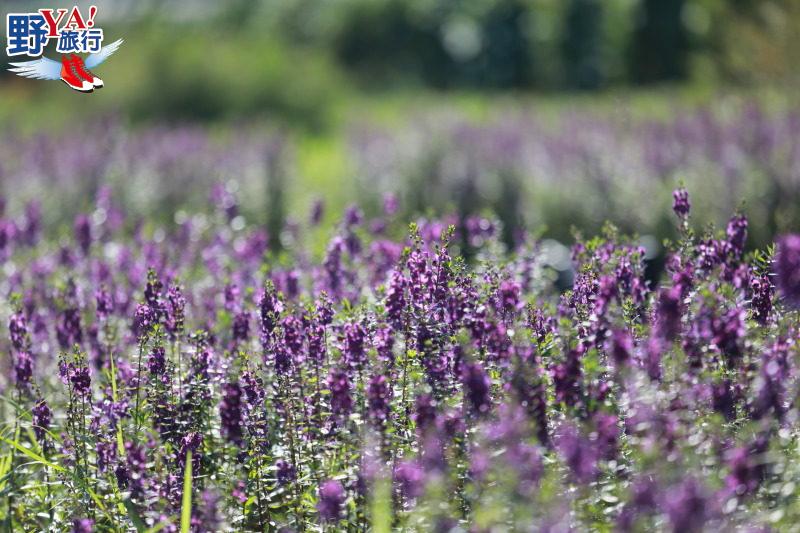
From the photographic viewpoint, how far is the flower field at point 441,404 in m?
3.06

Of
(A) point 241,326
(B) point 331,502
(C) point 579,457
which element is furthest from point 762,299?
(A) point 241,326

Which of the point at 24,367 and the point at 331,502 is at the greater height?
the point at 24,367

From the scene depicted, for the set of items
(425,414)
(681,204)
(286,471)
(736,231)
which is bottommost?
(286,471)

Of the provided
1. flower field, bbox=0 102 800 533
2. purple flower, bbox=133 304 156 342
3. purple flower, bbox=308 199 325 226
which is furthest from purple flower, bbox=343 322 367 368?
purple flower, bbox=308 199 325 226

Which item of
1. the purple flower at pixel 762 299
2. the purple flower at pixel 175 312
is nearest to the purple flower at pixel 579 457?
the purple flower at pixel 762 299

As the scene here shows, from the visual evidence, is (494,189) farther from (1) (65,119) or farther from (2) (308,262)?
(1) (65,119)

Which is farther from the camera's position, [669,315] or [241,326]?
[241,326]

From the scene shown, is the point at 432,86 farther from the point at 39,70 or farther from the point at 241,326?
the point at 241,326

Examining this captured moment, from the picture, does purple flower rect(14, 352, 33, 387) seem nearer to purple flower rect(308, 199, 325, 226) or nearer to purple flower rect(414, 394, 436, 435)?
purple flower rect(414, 394, 436, 435)

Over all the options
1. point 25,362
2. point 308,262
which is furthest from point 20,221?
point 25,362

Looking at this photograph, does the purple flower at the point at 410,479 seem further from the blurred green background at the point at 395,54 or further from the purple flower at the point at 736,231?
the blurred green background at the point at 395,54

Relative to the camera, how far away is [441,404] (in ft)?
12.2

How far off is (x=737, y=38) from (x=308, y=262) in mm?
13177

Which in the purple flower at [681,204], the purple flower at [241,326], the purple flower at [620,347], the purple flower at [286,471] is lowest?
the purple flower at [286,471]
